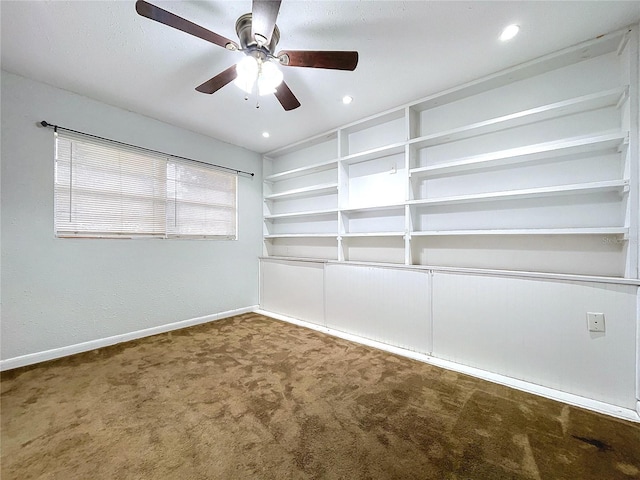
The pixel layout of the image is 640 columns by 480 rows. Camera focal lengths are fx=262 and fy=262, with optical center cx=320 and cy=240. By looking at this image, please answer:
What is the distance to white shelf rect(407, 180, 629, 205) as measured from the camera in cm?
181

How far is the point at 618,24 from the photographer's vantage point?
1.76m

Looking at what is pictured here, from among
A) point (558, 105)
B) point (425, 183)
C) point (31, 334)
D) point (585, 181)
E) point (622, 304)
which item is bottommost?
point (31, 334)

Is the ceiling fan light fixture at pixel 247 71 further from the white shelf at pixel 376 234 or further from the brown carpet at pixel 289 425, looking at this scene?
the brown carpet at pixel 289 425

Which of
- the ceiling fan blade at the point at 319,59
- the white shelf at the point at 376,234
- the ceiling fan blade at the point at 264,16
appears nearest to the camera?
the ceiling fan blade at the point at 264,16

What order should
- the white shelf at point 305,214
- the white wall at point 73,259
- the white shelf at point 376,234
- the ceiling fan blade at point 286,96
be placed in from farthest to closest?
the white shelf at point 305,214
the white shelf at point 376,234
the white wall at point 73,259
the ceiling fan blade at point 286,96

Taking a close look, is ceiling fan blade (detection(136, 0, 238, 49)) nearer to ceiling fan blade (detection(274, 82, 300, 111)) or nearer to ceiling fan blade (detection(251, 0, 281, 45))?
ceiling fan blade (detection(251, 0, 281, 45))

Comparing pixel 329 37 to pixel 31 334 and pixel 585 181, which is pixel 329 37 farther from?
pixel 31 334

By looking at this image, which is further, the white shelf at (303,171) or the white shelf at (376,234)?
the white shelf at (303,171)

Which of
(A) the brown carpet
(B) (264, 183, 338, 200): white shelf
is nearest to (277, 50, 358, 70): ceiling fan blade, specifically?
(B) (264, 183, 338, 200): white shelf

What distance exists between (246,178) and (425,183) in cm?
269

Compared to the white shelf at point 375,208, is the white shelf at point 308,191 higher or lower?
higher

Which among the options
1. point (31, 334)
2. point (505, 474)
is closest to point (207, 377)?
point (31, 334)

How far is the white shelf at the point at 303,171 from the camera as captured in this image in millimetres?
3506

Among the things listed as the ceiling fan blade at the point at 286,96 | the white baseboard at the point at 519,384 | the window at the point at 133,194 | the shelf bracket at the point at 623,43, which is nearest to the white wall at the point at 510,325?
the white baseboard at the point at 519,384
